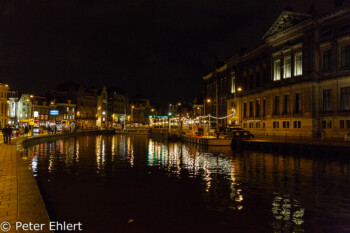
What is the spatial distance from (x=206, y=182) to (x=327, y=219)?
8480 millimetres

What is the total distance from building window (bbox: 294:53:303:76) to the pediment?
5.54 meters

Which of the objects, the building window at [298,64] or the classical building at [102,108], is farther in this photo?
the classical building at [102,108]

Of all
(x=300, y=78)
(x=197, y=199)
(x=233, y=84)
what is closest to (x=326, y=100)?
(x=300, y=78)

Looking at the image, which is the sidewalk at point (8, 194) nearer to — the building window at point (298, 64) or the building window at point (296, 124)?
the building window at point (296, 124)

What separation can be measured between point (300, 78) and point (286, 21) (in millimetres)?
11435

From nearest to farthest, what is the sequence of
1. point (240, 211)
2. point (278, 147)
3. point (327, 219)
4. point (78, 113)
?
point (327, 219) → point (240, 211) → point (278, 147) → point (78, 113)

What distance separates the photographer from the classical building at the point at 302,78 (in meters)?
47.7

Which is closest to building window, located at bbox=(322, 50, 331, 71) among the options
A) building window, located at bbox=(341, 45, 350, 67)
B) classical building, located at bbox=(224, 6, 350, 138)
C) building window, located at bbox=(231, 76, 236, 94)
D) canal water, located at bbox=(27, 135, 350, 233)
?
classical building, located at bbox=(224, 6, 350, 138)

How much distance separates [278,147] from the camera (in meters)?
42.0

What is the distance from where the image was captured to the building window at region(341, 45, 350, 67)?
46719 millimetres

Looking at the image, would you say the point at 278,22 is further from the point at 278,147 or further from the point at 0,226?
the point at 0,226

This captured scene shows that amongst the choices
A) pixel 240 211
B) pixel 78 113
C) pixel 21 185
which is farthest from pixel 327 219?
pixel 78 113

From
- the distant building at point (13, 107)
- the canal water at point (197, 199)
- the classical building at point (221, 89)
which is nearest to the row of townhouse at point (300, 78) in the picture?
the classical building at point (221, 89)

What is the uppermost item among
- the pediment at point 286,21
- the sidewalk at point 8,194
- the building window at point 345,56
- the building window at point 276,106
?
the pediment at point 286,21
